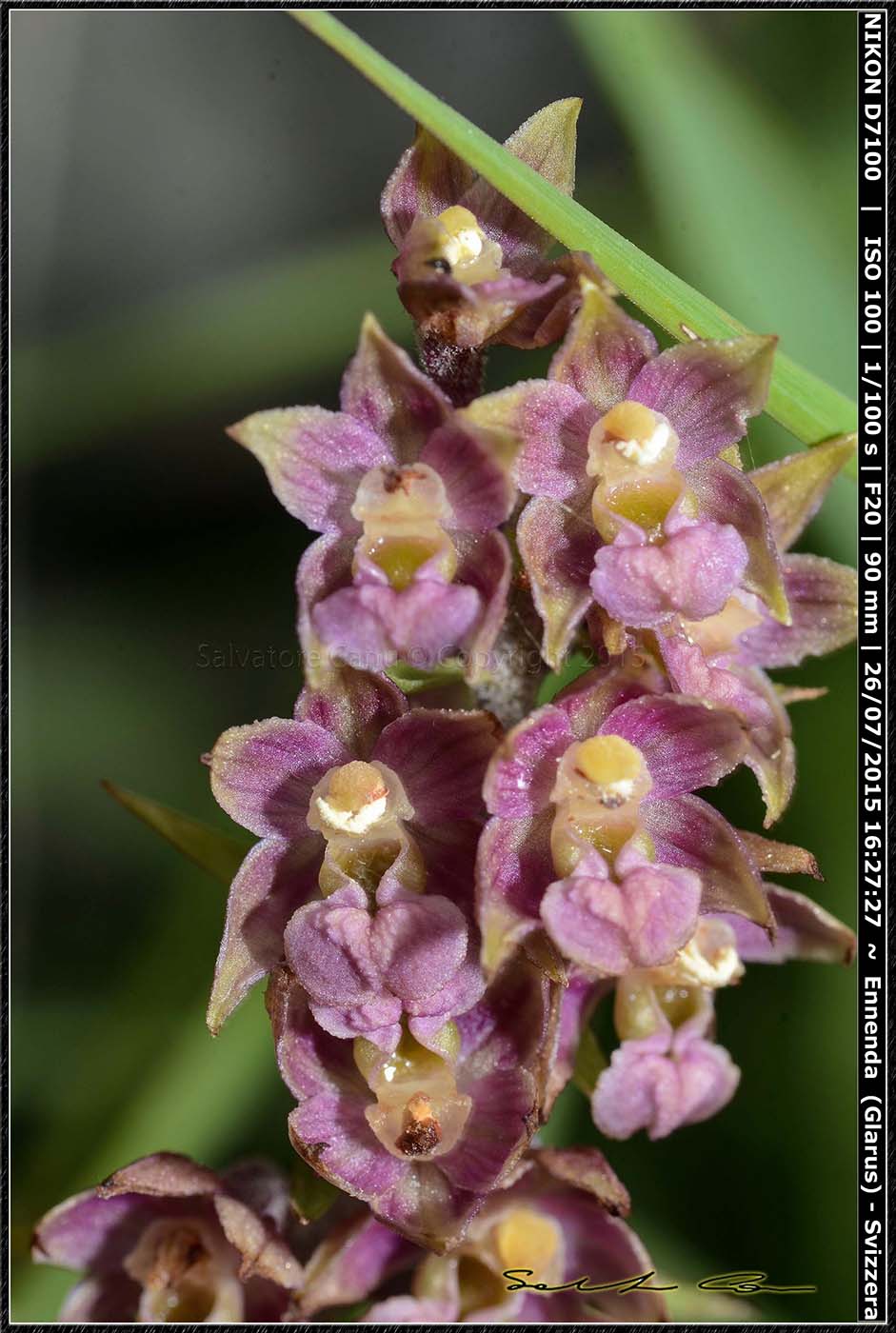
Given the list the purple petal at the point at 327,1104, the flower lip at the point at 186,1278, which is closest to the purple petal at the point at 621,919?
the purple petal at the point at 327,1104

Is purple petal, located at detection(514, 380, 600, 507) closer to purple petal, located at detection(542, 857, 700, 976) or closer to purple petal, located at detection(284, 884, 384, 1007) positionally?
purple petal, located at detection(542, 857, 700, 976)

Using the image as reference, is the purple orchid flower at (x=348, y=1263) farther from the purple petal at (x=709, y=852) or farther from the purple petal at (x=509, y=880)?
the purple petal at (x=709, y=852)

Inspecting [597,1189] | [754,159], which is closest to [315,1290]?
[597,1189]

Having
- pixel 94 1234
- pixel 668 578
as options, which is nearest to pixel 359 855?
pixel 668 578

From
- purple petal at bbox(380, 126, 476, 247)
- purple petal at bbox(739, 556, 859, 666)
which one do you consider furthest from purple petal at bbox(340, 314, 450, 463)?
purple petal at bbox(739, 556, 859, 666)

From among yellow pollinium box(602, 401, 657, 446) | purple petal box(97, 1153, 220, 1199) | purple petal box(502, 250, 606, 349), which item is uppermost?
purple petal box(502, 250, 606, 349)

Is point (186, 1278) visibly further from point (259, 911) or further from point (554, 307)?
point (554, 307)
